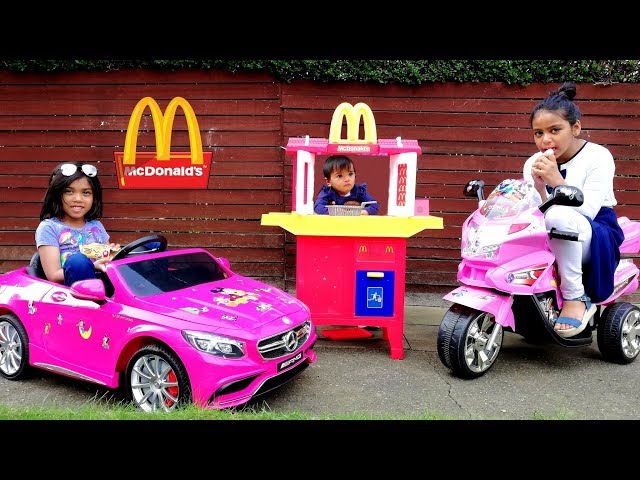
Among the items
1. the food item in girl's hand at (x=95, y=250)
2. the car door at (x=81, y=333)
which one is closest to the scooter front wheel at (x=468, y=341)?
the car door at (x=81, y=333)

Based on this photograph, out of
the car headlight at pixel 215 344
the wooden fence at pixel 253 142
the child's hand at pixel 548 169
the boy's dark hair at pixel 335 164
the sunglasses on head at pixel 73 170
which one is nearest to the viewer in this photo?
the car headlight at pixel 215 344

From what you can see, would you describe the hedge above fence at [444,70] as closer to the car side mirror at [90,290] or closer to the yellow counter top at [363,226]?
the yellow counter top at [363,226]

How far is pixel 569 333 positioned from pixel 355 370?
5.73ft

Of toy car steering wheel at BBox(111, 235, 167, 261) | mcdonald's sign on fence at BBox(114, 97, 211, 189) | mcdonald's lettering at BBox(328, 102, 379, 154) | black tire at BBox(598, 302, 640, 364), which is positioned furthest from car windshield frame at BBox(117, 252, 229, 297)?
black tire at BBox(598, 302, 640, 364)

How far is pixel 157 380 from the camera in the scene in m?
3.19

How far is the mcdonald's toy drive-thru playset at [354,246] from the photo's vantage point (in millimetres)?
4242

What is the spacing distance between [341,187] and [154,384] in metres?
2.57

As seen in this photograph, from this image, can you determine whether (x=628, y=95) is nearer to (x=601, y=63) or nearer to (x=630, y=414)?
(x=601, y=63)

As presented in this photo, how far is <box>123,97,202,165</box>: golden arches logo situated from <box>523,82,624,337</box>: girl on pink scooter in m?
3.99

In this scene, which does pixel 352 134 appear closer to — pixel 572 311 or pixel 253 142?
pixel 253 142

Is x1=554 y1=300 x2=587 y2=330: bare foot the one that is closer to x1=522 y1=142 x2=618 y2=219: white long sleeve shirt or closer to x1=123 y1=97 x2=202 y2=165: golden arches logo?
x1=522 y1=142 x2=618 y2=219: white long sleeve shirt

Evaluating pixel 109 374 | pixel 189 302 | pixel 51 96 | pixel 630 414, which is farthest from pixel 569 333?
pixel 51 96

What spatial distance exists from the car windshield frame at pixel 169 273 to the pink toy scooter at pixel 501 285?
1.94 metres

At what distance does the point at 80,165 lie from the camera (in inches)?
164
